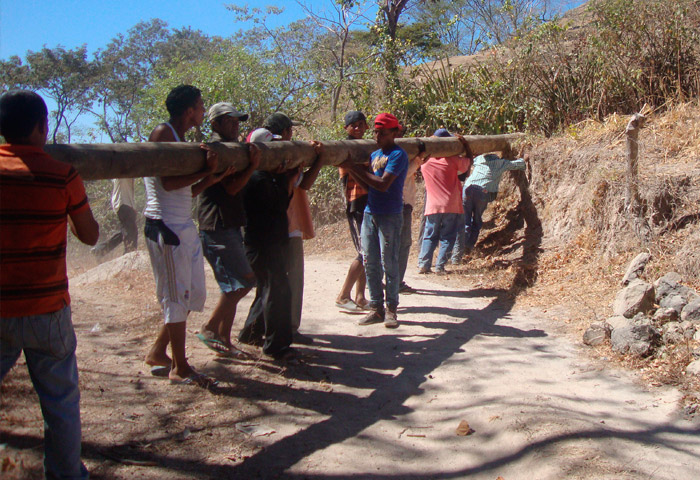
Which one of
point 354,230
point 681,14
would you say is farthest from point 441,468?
point 681,14

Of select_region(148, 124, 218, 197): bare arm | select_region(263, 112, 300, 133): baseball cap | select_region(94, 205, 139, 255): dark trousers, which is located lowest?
select_region(94, 205, 139, 255): dark trousers

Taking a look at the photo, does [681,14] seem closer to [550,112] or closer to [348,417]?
[550,112]

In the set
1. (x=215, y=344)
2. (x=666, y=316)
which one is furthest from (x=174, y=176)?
(x=666, y=316)

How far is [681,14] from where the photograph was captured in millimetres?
9180

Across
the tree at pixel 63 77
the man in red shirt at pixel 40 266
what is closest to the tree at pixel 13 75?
the tree at pixel 63 77

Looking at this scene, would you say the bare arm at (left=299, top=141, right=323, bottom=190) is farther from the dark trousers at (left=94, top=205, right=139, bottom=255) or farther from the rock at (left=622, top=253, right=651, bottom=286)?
the dark trousers at (left=94, top=205, right=139, bottom=255)

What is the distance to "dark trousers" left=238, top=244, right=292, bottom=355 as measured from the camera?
4945 millimetres

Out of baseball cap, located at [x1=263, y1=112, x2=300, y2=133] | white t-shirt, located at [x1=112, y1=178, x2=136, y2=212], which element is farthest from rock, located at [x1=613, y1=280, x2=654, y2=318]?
white t-shirt, located at [x1=112, y1=178, x2=136, y2=212]

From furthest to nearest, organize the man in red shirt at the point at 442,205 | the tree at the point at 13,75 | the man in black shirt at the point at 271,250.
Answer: the tree at the point at 13,75 < the man in red shirt at the point at 442,205 < the man in black shirt at the point at 271,250

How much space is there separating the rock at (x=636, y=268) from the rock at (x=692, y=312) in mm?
1012

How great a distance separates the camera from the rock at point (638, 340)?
16.3ft

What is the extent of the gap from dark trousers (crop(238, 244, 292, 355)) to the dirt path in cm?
22

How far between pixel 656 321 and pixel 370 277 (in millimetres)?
2486

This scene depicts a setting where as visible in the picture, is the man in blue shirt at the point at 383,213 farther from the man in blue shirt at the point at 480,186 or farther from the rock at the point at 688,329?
the man in blue shirt at the point at 480,186
